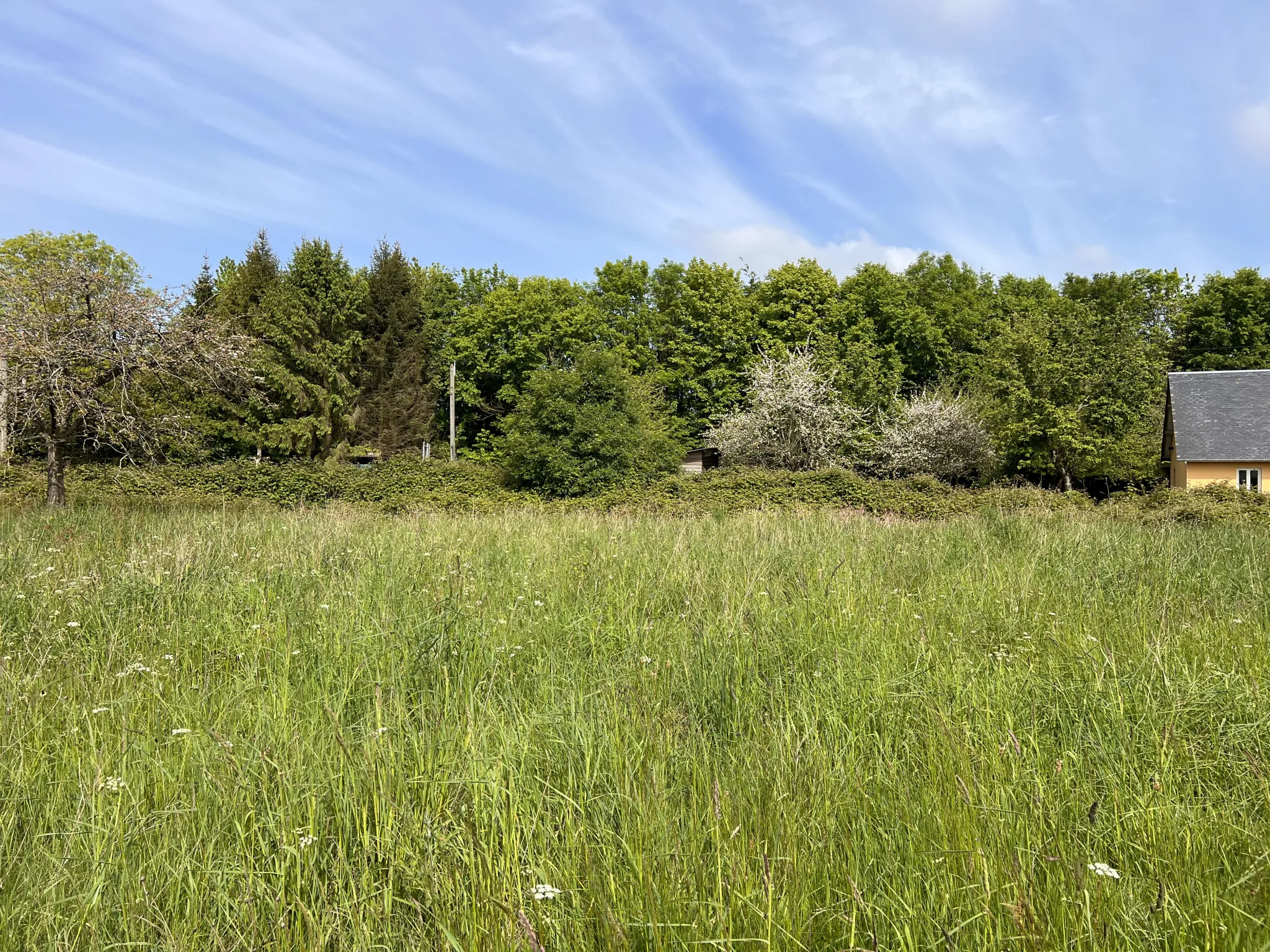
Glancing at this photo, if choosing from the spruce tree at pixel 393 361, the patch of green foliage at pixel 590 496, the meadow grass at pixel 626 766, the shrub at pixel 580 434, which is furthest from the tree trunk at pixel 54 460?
the spruce tree at pixel 393 361

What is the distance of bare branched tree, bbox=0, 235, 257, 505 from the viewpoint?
407 inches

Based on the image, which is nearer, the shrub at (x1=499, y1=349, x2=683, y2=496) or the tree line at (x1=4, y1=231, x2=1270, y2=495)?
the shrub at (x1=499, y1=349, x2=683, y2=496)

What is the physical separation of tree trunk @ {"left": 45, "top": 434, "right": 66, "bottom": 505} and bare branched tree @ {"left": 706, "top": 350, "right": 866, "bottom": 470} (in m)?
20.4

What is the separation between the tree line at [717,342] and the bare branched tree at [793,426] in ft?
7.69

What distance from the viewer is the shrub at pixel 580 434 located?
1961 centimetres

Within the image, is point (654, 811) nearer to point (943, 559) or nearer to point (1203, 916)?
point (1203, 916)

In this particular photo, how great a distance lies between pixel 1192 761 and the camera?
2605 mm

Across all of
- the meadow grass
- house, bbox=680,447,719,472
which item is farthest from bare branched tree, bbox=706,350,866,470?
the meadow grass

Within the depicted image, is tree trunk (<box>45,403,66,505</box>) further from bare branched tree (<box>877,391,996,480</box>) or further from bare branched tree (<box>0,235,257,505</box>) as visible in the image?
bare branched tree (<box>877,391,996,480</box>)

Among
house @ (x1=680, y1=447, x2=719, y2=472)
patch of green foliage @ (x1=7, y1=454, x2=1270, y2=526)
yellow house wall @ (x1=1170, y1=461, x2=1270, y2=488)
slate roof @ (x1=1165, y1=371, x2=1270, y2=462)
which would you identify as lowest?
patch of green foliage @ (x1=7, y1=454, x2=1270, y2=526)

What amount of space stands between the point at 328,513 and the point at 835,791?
9.60m

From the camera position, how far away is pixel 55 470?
11.8 m

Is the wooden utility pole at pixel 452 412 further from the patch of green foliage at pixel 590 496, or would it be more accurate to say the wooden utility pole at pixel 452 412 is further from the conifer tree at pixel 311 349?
the patch of green foliage at pixel 590 496

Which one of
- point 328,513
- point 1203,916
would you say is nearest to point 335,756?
point 1203,916
